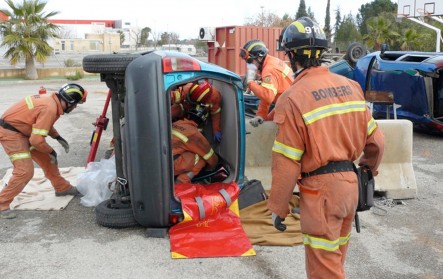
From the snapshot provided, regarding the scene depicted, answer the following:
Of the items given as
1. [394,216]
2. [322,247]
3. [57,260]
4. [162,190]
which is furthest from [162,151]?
[394,216]

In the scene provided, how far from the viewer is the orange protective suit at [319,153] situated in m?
2.84

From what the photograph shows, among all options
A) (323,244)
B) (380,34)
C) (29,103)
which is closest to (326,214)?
(323,244)

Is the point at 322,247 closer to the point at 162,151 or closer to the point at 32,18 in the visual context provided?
the point at 162,151

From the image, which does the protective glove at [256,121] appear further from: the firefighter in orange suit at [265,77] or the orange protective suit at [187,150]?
the orange protective suit at [187,150]

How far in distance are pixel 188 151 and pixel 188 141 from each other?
128 millimetres

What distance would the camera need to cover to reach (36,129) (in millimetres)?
5207

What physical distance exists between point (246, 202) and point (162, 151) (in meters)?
1.36

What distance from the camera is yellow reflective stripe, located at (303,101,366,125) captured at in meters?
2.82

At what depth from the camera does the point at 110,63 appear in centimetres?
466

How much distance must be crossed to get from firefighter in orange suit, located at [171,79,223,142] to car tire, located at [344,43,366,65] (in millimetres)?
6273

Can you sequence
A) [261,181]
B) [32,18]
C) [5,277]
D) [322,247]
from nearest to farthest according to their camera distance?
[322,247] → [5,277] → [261,181] → [32,18]

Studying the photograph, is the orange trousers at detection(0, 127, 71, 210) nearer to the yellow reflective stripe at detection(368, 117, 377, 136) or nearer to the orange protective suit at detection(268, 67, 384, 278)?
the orange protective suit at detection(268, 67, 384, 278)

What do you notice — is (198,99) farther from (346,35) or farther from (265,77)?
(346,35)

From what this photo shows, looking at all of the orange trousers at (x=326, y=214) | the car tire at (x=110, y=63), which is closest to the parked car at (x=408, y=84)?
the car tire at (x=110, y=63)
